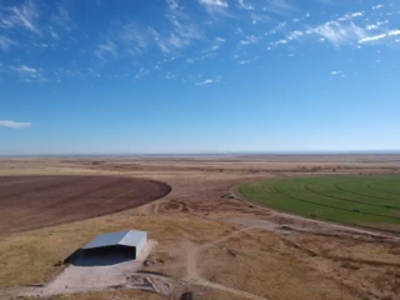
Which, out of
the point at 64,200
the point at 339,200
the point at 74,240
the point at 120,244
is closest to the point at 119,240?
the point at 120,244

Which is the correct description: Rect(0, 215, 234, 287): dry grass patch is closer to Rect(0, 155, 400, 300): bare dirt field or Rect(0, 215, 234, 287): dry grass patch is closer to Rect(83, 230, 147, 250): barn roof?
Rect(0, 155, 400, 300): bare dirt field

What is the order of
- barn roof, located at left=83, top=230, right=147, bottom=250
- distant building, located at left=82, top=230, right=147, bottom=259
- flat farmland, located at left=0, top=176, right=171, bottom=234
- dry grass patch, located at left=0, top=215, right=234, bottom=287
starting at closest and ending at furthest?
1. dry grass patch, located at left=0, top=215, right=234, bottom=287
2. distant building, located at left=82, top=230, right=147, bottom=259
3. barn roof, located at left=83, top=230, right=147, bottom=250
4. flat farmland, located at left=0, top=176, right=171, bottom=234

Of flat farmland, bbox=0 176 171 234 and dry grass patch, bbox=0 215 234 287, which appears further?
flat farmland, bbox=0 176 171 234

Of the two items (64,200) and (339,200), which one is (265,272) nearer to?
(339,200)

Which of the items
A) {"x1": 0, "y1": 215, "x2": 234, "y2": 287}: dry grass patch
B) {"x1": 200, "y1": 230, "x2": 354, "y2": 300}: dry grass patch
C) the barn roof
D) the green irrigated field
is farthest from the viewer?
the green irrigated field

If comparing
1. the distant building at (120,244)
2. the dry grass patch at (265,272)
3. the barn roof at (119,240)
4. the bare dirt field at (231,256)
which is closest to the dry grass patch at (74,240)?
the bare dirt field at (231,256)

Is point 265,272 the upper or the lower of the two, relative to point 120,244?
lower

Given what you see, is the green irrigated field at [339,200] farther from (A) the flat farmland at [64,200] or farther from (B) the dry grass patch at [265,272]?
(A) the flat farmland at [64,200]

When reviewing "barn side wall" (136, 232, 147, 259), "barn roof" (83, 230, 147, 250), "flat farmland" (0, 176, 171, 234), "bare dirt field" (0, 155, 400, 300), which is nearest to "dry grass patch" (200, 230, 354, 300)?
"bare dirt field" (0, 155, 400, 300)
